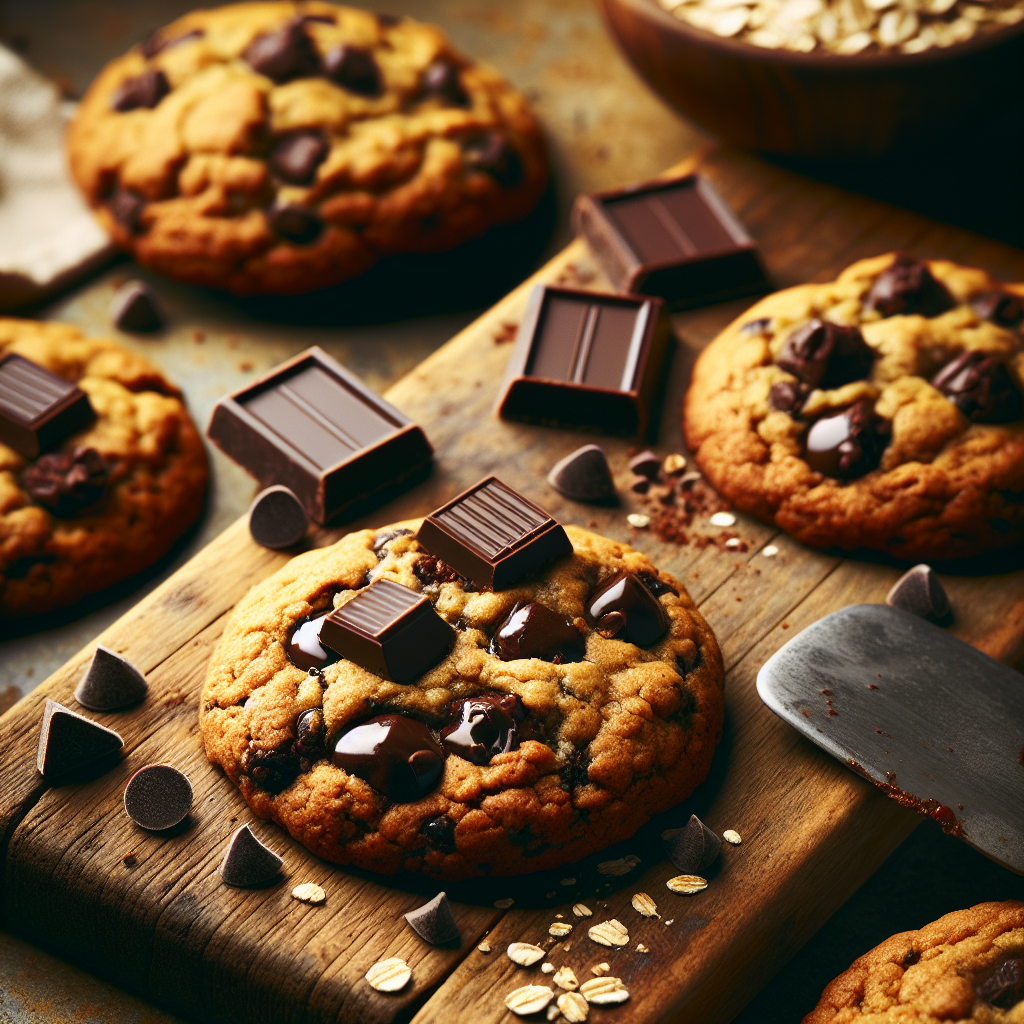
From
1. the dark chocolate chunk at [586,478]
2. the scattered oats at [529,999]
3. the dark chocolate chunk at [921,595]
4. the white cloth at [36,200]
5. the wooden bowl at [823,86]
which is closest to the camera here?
the scattered oats at [529,999]

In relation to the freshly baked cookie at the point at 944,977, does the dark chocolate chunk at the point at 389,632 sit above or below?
above

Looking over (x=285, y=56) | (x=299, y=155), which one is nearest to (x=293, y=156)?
(x=299, y=155)

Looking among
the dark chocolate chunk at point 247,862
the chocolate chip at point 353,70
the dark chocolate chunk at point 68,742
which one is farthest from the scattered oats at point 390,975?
the chocolate chip at point 353,70

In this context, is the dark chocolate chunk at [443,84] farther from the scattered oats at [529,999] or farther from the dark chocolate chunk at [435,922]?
the scattered oats at [529,999]

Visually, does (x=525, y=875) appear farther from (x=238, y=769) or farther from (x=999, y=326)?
(x=999, y=326)

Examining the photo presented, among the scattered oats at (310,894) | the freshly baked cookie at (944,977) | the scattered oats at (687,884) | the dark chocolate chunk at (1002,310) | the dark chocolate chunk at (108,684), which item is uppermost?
the dark chocolate chunk at (1002,310)

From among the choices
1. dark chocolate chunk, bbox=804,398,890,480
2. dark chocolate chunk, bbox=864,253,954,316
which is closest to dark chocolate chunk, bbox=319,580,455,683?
dark chocolate chunk, bbox=804,398,890,480

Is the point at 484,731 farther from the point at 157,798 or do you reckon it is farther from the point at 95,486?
the point at 95,486
